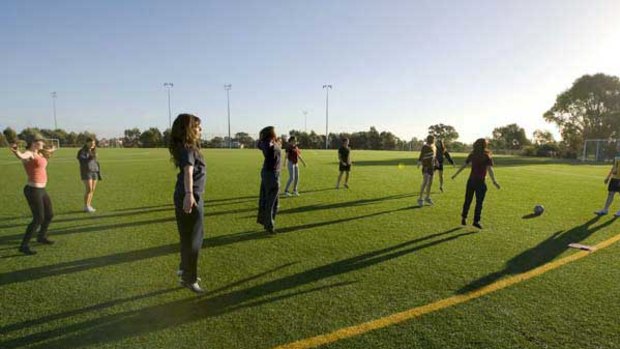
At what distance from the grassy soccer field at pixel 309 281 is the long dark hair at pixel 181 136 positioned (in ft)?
5.70

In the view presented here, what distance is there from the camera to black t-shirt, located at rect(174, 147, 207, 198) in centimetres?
388

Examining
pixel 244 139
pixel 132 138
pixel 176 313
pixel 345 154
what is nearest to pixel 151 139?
pixel 132 138

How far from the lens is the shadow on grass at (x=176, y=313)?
328cm

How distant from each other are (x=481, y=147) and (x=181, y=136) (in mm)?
6365

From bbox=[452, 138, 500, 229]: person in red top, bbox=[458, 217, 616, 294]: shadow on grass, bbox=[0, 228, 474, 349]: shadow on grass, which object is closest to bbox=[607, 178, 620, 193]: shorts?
bbox=[458, 217, 616, 294]: shadow on grass

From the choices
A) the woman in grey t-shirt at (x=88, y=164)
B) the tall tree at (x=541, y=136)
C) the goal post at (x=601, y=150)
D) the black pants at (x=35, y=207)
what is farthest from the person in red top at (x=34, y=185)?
the tall tree at (x=541, y=136)

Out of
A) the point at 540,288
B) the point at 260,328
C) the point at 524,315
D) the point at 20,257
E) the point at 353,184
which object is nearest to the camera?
the point at 260,328

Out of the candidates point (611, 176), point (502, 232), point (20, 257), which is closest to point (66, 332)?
point (20, 257)

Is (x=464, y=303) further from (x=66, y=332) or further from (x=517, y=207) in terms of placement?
(x=517, y=207)

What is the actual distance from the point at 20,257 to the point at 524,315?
6.99 m

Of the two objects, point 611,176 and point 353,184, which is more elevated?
point 611,176

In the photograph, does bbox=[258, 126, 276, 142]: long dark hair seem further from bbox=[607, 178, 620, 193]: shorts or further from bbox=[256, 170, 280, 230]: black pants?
bbox=[607, 178, 620, 193]: shorts

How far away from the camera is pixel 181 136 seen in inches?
154

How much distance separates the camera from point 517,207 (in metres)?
10.0
